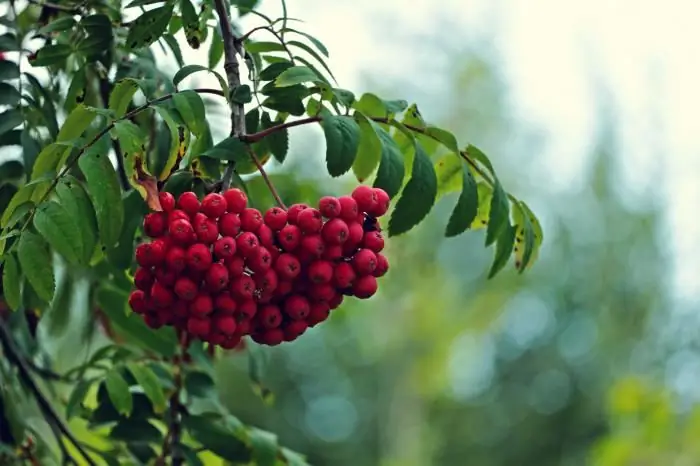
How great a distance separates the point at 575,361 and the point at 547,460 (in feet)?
2.50

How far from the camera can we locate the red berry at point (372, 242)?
908 millimetres

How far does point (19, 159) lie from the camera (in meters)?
1.32

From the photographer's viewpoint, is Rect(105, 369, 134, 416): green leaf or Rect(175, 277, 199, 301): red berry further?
Rect(105, 369, 134, 416): green leaf

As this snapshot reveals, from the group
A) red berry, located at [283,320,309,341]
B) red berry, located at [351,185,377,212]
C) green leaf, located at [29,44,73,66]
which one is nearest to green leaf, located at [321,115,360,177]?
red berry, located at [351,185,377,212]

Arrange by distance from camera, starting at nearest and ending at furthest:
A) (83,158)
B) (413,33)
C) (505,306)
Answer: (83,158) → (505,306) → (413,33)

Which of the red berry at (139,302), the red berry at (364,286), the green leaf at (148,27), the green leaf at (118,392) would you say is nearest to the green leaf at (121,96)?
the green leaf at (148,27)

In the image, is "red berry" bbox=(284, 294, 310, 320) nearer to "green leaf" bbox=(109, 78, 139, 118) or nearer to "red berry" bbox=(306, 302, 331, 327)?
"red berry" bbox=(306, 302, 331, 327)

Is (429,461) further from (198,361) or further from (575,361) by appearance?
(198,361)

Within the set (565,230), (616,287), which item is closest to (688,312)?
(616,287)

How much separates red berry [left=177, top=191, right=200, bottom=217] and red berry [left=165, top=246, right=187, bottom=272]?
0.12 feet

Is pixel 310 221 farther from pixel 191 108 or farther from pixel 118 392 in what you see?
pixel 118 392

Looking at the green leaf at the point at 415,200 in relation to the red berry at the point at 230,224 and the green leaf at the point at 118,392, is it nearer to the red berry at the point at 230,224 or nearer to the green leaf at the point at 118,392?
the red berry at the point at 230,224

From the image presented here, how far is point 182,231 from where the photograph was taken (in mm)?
854

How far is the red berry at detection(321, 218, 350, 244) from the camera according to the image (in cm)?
88
